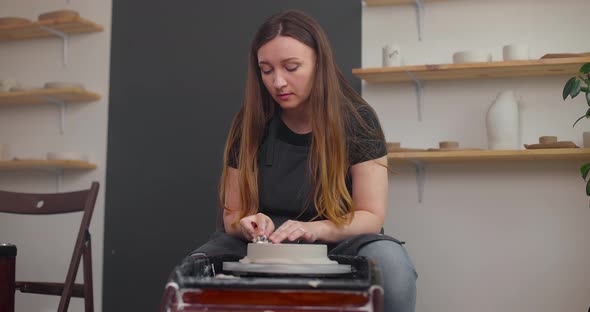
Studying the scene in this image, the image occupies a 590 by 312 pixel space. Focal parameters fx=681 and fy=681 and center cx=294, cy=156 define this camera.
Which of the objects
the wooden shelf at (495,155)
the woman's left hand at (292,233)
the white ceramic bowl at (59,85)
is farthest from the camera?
the white ceramic bowl at (59,85)

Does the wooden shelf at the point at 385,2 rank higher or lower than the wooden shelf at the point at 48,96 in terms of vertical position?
higher

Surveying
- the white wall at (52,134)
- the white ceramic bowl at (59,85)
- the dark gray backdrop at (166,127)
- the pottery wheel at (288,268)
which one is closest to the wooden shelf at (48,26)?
the white wall at (52,134)

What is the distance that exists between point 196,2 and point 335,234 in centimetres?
204

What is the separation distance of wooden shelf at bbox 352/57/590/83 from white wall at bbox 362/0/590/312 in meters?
0.08

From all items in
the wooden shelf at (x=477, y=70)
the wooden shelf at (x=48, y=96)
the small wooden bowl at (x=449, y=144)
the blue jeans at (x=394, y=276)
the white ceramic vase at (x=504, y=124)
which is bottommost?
the blue jeans at (x=394, y=276)

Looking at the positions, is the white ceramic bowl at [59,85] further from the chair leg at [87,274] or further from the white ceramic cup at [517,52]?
the white ceramic cup at [517,52]

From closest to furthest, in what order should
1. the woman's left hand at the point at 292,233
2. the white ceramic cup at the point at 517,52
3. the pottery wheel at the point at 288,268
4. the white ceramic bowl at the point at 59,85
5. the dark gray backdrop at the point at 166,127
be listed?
the pottery wheel at the point at 288,268 → the woman's left hand at the point at 292,233 → the white ceramic cup at the point at 517,52 → the dark gray backdrop at the point at 166,127 → the white ceramic bowl at the point at 59,85

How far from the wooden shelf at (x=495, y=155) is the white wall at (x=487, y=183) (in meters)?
0.11

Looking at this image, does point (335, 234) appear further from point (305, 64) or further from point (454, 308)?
point (454, 308)

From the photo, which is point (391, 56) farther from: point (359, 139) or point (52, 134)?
point (52, 134)

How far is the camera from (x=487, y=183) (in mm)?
2889

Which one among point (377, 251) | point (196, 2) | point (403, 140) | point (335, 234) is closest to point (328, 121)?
point (335, 234)

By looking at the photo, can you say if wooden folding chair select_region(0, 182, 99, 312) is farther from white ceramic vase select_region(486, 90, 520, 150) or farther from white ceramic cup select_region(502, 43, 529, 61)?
white ceramic cup select_region(502, 43, 529, 61)

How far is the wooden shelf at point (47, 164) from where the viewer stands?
10.9ft
